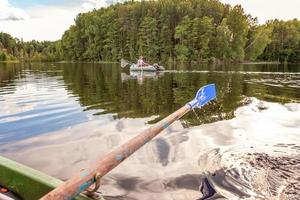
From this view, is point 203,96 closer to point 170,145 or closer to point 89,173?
point 170,145

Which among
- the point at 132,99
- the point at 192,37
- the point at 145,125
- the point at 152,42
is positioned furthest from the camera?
the point at 152,42

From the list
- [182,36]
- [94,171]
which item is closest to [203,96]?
[94,171]

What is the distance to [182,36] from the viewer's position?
7044 cm

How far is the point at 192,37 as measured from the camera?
6988cm

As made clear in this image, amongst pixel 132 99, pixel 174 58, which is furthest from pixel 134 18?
pixel 132 99

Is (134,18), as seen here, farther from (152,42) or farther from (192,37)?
(192,37)

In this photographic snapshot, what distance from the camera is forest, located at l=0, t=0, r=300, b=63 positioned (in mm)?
69938

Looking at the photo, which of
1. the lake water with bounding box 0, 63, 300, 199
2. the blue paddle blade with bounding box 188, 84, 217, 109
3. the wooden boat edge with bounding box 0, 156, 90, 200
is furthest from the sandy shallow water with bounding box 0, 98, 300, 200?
the wooden boat edge with bounding box 0, 156, 90, 200

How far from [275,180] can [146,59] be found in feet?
233

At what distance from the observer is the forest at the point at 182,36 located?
69.9 m

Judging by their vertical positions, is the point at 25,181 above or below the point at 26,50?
below

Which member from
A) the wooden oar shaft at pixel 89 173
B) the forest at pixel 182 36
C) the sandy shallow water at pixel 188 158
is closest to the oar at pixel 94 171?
the wooden oar shaft at pixel 89 173

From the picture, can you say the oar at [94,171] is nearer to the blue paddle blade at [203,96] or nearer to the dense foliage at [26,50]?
the blue paddle blade at [203,96]

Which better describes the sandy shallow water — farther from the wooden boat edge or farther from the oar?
the wooden boat edge
